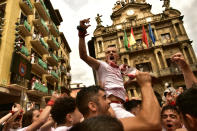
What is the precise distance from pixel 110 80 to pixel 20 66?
11343mm

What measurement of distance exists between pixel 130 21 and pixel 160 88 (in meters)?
11.4

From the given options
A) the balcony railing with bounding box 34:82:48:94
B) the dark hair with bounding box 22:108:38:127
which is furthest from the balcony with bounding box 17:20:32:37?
the dark hair with bounding box 22:108:38:127

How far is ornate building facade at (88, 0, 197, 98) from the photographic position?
18.0m

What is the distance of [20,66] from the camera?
11.5 metres

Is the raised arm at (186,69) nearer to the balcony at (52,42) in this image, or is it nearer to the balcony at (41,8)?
the balcony at (41,8)

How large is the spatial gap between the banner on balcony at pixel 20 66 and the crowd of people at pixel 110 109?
362 inches

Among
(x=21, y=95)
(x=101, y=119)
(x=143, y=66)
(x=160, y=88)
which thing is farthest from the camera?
(x=143, y=66)

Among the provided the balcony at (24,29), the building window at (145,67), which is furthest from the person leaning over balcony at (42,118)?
the building window at (145,67)

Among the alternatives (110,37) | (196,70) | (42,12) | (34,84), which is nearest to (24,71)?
(34,84)

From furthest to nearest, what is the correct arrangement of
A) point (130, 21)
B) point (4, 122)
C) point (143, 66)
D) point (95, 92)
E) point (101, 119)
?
1. point (130, 21)
2. point (143, 66)
3. point (4, 122)
4. point (95, 92)
5. point (101, 119)

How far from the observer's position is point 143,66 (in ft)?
65.8

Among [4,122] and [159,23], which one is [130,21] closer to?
[159,23]

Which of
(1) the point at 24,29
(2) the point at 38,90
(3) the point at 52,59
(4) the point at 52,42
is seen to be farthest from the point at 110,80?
(4) the point at 52,42

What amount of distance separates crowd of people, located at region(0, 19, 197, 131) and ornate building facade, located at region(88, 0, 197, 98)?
48.9 feet
